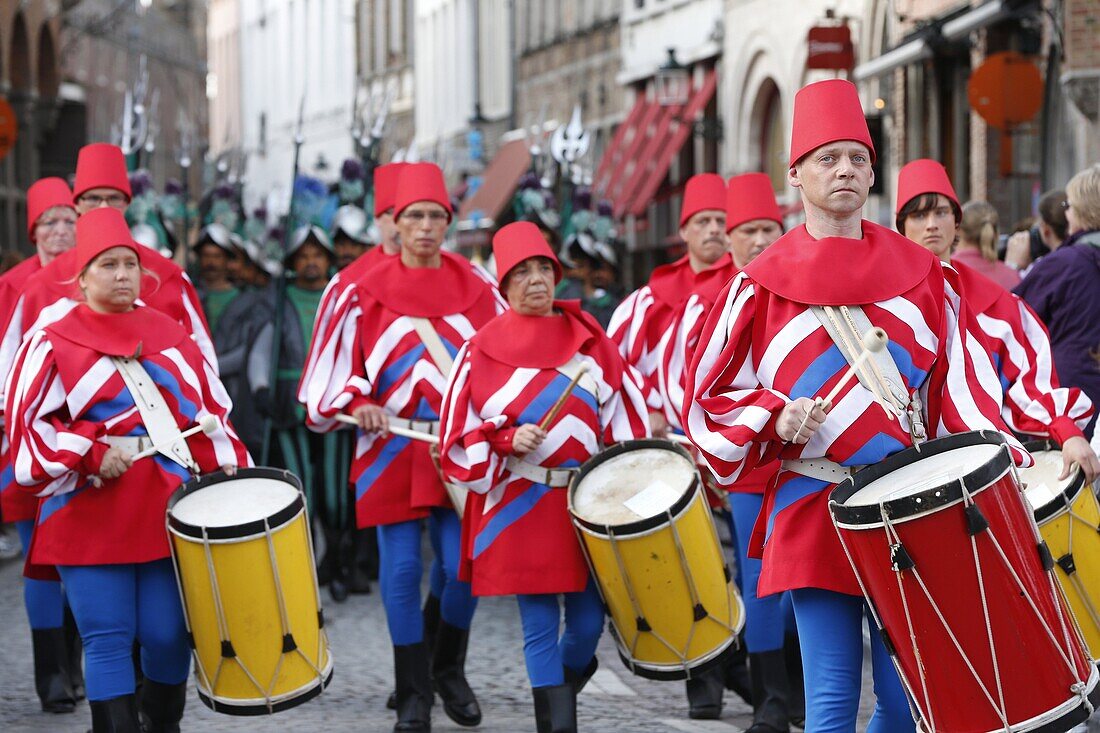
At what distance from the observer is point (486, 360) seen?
7.54 m

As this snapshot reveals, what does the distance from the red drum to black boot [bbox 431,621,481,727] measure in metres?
3.54

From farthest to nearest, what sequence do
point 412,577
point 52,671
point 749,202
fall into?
point 749,202 → point 52,671 → point 412,577

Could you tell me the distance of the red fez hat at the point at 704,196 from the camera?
31.4 ft

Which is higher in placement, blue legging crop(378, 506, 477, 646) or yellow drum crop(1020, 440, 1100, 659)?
yellow drum crop(1020, 440, 1100, 659)

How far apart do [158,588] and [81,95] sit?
40586 millimetres

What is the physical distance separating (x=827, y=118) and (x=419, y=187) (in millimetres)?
3356

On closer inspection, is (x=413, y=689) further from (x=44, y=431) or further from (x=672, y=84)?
(x=672, y=84)

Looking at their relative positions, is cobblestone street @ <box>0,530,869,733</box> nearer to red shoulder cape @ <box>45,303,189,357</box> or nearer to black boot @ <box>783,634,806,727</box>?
black boot @ <box>783,634,806,727</box>

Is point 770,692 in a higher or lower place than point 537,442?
lower

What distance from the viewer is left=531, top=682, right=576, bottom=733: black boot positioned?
7.20m

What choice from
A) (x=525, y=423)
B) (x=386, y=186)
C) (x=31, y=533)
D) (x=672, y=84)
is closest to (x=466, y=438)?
(x=525, y=423)

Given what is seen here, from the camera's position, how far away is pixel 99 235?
736 centimetres

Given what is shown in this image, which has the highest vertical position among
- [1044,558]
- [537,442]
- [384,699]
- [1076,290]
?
[1076,290]

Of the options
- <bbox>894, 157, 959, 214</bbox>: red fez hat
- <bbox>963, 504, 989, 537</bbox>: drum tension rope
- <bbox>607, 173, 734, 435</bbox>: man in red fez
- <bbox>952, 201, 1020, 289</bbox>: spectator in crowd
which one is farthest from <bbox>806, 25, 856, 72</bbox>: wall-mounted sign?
<bbox>963, 504, 989, 537</bbox>: drum tension rope
